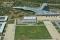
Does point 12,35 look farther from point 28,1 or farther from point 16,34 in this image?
point 28,1

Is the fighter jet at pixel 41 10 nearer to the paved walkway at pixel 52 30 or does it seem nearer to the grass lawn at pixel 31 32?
the paved walkway at pixel 52 30

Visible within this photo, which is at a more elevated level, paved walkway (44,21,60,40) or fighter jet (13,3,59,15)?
fighter jet (13,3,59,15)

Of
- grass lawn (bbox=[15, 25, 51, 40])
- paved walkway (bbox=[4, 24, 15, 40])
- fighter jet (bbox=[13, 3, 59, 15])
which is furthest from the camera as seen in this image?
fighter jet (bbox=[13, 3, 59, 15])

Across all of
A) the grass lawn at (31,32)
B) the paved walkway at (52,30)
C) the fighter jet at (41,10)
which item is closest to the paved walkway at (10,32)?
the grass lawn at (31,32)

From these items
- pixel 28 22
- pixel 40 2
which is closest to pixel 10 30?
pixel 28 22

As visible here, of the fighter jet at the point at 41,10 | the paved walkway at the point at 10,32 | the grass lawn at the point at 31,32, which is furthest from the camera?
the fighter jet at the point at 41,10

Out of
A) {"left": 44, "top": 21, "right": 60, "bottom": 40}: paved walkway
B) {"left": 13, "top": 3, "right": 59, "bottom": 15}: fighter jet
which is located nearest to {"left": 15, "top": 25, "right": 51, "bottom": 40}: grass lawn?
{"left": 44, "top": 21, "right": 60, "bottom": 40}: paved walkway

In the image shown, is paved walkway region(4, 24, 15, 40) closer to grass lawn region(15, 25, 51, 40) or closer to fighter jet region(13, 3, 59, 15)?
grass lawn region(15, 25, 51, 40)

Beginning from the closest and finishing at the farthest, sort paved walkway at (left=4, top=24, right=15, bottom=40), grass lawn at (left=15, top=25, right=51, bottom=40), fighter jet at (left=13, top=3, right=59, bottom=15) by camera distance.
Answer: paved walkway at (left=4, top=24, right=15, bottom=40)
grass lawn at (left=15, top=25, right=51, bottom=40)
fighter jet at (left=13, top=3, right=59, bottom=15)
